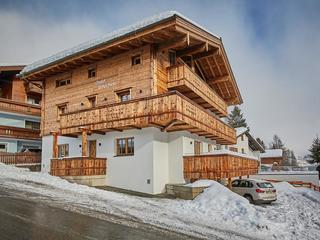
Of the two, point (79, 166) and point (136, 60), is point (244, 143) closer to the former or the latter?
point (136, 60)

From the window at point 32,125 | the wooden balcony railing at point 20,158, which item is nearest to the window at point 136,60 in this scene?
the wooden balcony railing at point 20,158

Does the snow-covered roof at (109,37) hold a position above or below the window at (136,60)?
above

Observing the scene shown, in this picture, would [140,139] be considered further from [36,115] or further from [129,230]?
[36,115]

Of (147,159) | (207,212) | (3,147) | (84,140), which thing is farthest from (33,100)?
(207,212)

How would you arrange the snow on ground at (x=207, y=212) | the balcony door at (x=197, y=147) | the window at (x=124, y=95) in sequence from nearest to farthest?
the snow on ground at (x=207, y=212) → the window at (x=124, y=95) → the balcony door at (x=197, y=147)

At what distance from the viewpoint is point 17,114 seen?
2925cm

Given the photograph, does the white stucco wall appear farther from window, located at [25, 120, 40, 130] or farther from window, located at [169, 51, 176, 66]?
window, located at [25, 120, 40, 130]

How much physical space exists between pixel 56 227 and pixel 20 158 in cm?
1920

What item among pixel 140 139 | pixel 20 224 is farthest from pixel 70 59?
pixel 20 224

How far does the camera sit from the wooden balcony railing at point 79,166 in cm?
1775

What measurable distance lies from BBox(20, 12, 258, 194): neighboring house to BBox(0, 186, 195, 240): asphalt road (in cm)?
793

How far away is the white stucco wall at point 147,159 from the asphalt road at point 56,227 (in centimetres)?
799

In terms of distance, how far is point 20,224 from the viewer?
24.7 feet

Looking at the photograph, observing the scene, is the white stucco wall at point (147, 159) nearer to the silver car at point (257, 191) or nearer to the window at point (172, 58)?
the silver car at point (257, 191)
